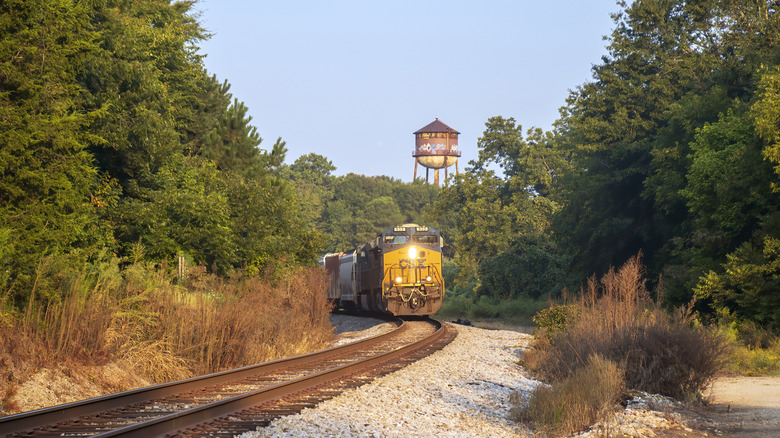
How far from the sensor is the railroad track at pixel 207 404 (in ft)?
27.9

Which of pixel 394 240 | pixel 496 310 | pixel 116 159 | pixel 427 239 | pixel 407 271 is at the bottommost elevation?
pixel 496 310

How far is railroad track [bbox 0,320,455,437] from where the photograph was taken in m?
8.49

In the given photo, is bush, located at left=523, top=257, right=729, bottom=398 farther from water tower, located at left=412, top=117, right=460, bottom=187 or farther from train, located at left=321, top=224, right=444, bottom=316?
water tower, located at left=412, top=117, right=460, bottom=187

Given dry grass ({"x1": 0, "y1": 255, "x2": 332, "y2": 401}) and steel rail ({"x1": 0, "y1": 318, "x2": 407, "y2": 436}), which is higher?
dry grass ({"x1": 0, "y1": 255, "x2": 332, "y2": 401})

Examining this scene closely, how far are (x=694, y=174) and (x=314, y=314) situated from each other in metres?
13.5

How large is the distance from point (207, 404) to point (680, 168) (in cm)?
2463

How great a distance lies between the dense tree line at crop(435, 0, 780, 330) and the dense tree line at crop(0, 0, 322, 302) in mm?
13866

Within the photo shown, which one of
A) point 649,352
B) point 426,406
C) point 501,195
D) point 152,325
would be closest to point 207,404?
point 426,406

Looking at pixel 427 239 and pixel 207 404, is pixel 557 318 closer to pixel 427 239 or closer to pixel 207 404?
pixel 207 404

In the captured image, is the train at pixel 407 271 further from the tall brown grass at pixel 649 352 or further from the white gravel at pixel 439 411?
the tall brown grass at pixel 649 352

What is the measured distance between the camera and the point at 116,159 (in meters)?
22.6

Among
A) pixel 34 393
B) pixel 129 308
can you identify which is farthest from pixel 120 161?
pixel 34 393

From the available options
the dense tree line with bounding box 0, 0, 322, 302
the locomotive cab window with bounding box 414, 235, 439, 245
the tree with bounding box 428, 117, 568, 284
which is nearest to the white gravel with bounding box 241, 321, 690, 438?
the dense tree line with bounding box 0, 0, 322, 302

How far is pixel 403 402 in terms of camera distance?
36.2 feet
